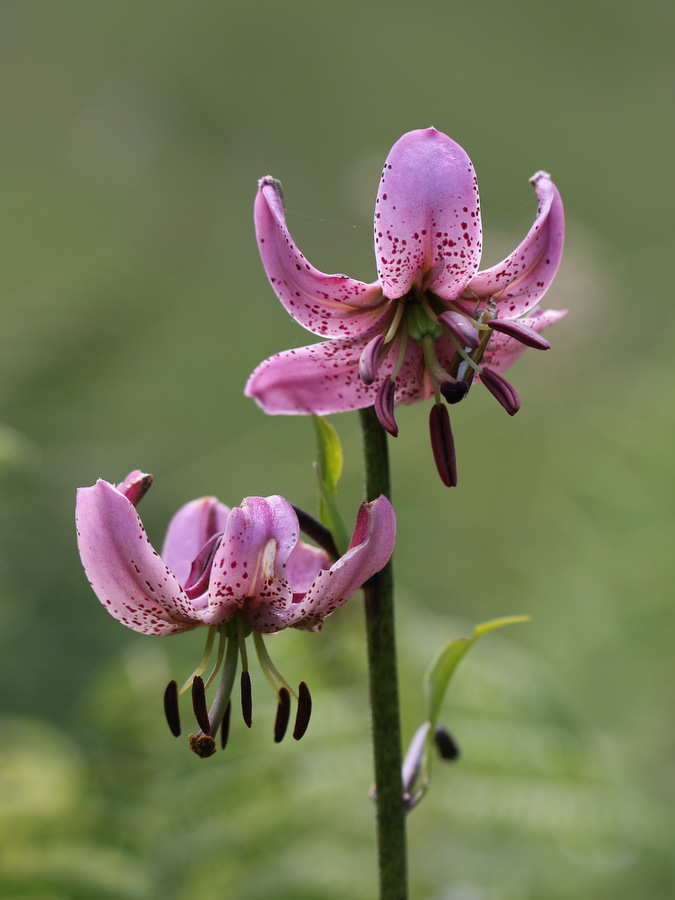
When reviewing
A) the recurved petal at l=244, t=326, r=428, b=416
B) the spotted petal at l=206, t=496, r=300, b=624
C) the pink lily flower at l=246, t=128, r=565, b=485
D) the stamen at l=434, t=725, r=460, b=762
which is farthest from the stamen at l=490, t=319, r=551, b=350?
the stamen at l=434, t=725, r=460, b=762

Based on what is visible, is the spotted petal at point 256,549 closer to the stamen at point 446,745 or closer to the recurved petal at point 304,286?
the recurved petal at point 304,286

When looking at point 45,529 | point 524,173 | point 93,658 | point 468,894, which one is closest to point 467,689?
point 468,894

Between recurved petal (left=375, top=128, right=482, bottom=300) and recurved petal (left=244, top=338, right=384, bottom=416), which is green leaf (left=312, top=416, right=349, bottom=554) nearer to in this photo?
recurved petal (left=244, top=338, right=384, bottom=416)

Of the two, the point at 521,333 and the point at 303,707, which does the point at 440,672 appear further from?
the point at 521,333

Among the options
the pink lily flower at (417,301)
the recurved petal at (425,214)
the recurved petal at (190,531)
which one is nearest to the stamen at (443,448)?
the pink lily flower at (417,301)

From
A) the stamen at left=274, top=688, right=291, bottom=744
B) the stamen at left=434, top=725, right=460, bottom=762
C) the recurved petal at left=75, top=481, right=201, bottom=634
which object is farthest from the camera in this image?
the stamen at left=434, top=725, right=460, bottom=762
